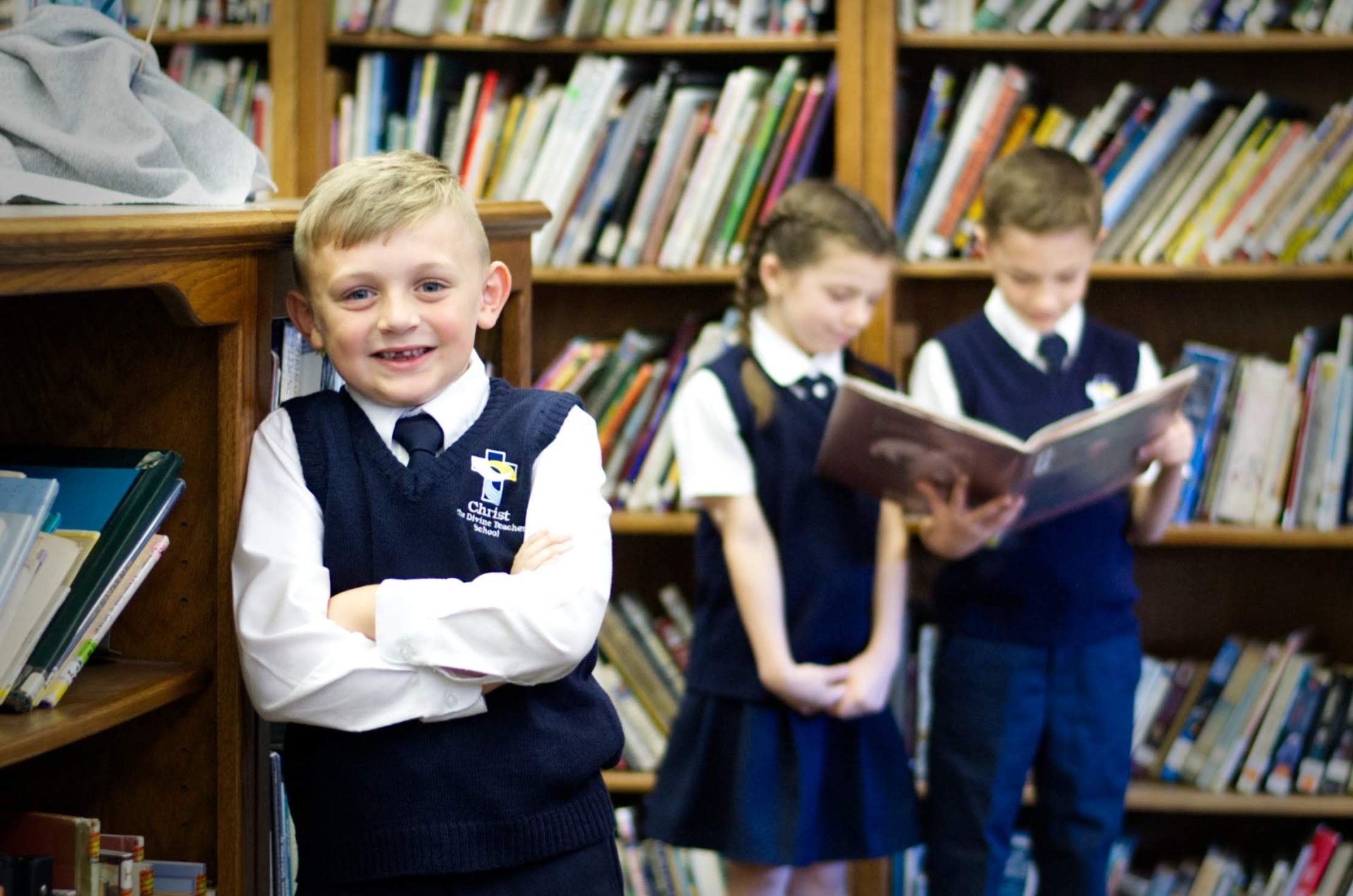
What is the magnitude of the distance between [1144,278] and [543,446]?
1538 mm

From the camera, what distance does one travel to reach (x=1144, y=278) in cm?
245

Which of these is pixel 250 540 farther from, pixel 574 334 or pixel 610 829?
pixel 574 334

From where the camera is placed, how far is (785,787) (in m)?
1.96

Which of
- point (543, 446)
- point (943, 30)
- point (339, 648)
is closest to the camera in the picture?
point (339, 648)

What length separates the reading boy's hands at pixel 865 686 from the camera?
1938 millimetres

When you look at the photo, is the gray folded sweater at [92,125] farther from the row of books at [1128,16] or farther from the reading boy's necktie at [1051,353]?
the row of books at [1128,16]

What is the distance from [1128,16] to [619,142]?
2.83 feet

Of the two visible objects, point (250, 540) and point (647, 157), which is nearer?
point (250, 540)

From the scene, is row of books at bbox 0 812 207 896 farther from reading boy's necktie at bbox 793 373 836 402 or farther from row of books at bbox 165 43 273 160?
row of books at bbox 165 43 273 160

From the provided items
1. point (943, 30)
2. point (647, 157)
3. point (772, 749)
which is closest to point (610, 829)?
point (772, 749)

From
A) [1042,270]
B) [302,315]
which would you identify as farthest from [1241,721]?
[302,315]

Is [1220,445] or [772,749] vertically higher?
[1220,445]

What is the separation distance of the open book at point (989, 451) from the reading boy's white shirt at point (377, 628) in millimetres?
644

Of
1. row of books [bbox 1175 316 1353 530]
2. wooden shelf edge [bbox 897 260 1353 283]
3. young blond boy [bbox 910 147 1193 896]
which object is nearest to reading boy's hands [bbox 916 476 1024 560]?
young blond boy [bbox 910 147 1193 896]
